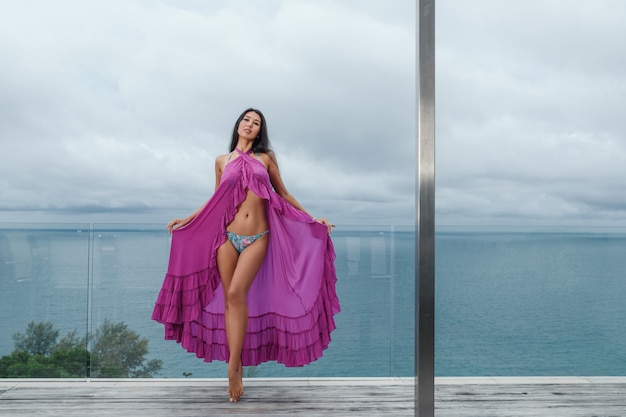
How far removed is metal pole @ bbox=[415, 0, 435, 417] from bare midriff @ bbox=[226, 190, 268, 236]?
144 cm

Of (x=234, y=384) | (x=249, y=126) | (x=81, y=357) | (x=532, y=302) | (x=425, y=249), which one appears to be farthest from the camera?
(x=532, y=302)

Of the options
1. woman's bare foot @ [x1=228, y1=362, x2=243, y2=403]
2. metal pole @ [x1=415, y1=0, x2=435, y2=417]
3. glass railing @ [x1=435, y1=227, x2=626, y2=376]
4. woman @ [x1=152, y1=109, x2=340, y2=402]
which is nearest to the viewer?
metal pole @ [x1=415, y1=0, x2=435, y2=417]

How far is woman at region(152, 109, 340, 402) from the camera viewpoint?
121 inches

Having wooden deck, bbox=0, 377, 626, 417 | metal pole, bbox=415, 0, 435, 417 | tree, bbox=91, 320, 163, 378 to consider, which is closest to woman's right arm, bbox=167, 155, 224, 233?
tree, bbox=91, 320, 163, 378

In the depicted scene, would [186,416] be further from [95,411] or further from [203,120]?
[203,120]

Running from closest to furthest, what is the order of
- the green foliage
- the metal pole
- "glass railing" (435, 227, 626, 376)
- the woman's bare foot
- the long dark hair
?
the metal pole, the woman's bare foot, the long dark hair, the green foliage, "glass railing" (435, 227, 626, 376)

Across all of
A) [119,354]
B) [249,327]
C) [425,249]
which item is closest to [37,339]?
[119,354]

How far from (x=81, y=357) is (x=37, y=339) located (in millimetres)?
390

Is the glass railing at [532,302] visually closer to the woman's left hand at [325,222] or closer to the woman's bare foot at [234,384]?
the woman's left hand at [325,222]

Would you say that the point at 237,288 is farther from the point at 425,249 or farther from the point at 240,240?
the point at 425,249

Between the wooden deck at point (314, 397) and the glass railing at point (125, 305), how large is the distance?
11 centimetres

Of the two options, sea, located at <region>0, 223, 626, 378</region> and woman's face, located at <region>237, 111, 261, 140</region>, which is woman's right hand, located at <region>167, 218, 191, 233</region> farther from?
woman's face, located at <region>237, 111, 261, 140</region>

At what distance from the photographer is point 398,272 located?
3.50 metres

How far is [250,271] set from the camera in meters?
3.05
